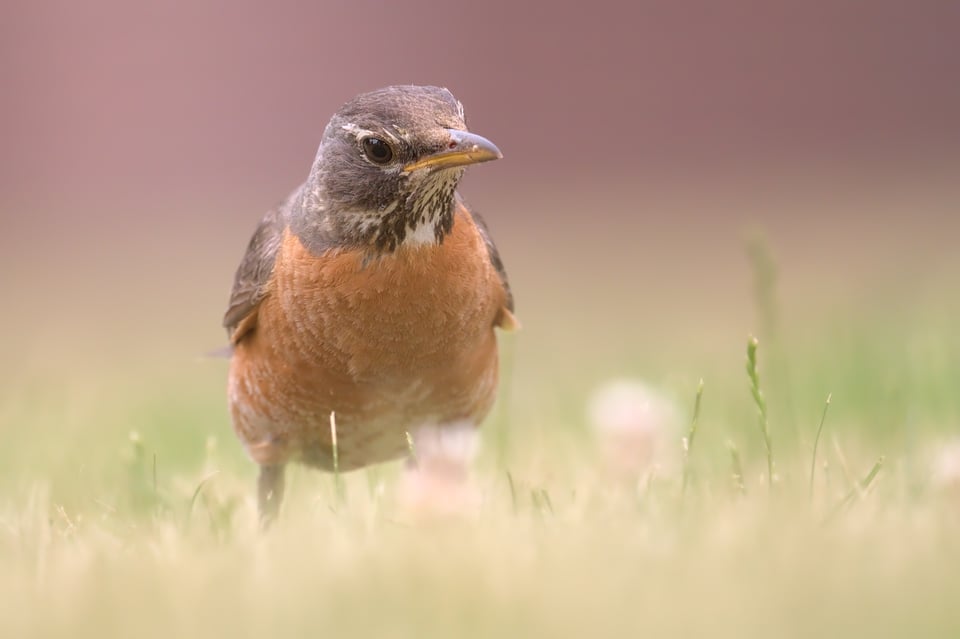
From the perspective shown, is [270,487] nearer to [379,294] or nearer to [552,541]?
[379,294]

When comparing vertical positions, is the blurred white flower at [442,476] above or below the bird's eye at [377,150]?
below

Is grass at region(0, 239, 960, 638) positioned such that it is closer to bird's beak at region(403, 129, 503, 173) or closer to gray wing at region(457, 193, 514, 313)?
gray wing at region(457, 193, 514, 313)

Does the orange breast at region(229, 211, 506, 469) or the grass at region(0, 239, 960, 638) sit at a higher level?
the orange breast at region(229, 211, 506, 469)

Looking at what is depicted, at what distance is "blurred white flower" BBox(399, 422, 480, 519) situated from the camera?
3.68 metres

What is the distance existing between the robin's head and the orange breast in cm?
10

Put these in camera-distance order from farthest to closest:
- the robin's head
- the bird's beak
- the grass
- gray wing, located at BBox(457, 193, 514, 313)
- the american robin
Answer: gray wing, located at BBox(457, 193, 514, 313) < the american robin < the robin's head < the bird's beak < the grass

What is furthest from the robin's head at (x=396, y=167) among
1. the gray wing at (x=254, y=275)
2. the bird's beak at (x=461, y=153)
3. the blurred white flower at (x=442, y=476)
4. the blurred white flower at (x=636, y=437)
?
the blurred white flower at (x=636, y=437)

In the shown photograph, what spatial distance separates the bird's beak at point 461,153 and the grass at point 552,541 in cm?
Answer: 109

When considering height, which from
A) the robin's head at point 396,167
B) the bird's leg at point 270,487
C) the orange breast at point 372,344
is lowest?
the bird's leg at point 270,487

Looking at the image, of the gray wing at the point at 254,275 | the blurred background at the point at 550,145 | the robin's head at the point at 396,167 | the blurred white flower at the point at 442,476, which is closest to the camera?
the blurred white flower at the point at 442,476

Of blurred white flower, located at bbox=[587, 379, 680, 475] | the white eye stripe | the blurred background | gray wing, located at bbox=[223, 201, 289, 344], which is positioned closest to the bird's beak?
the white eye stripe

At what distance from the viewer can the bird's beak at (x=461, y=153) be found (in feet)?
14.5

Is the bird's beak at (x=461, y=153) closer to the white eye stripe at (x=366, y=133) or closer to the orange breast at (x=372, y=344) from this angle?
the white eye stripe at (x=366, y=133)

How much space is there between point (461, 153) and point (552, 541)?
1692 millimetres
